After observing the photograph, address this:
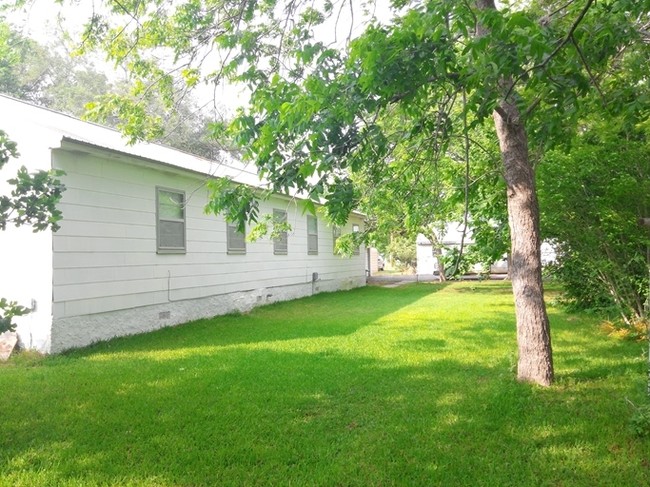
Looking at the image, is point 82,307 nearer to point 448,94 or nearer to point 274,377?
point 274,377

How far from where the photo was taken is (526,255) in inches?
201

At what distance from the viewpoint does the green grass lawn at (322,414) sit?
3.32 m

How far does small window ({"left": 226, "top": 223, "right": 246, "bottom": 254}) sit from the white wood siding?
0.52 feet

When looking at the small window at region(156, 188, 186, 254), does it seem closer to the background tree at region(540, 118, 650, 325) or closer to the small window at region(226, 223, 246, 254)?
the small window at region(226, 223, 246, 254)

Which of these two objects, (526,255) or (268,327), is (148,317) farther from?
(526,255)

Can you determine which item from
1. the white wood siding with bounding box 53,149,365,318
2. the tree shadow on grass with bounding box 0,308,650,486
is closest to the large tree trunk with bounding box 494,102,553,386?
the tree shadow on grass with bounding box 0,308,650,486

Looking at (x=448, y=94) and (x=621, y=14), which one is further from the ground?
(x=621, y=14)

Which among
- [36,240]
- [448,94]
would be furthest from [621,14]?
[36,240]

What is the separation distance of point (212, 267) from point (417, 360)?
5.70m

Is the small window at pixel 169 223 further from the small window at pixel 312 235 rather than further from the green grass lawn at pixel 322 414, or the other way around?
the small window at pixel 312 235

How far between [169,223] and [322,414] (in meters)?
6.08

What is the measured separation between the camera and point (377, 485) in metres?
3.13

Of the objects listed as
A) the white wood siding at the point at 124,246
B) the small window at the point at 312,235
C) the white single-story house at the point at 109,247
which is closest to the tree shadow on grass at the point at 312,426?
the white single-story house at the point at 109,247

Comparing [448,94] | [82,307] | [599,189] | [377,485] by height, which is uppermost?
[448,94]
